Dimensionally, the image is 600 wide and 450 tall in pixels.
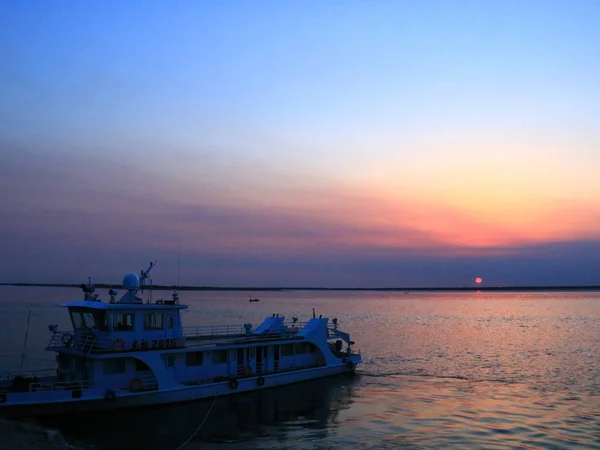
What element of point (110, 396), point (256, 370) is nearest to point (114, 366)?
point (110, 396)

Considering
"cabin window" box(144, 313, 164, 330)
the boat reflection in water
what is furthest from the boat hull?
"cabin window" box(144, 313, 164, 330)

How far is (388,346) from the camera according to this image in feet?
196

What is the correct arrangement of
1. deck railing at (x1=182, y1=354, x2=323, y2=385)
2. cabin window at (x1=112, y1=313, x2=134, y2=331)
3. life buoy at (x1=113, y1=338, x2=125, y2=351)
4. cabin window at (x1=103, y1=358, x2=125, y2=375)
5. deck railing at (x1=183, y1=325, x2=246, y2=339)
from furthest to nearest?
deck railing at (x1=183, y1=325, x2=246, y2=339)
deck railing at (x1=182, y1=354, x2=323, y2=385)
cabin window at (x1=112, y1=313, x2=134, y2=331)
life buoy at (x1=113, y1=338, x2=125, y2=351)
cabin window at (x1=103, y1=358, x2=125, y2=375)

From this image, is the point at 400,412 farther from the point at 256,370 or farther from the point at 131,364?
the point at 131,364

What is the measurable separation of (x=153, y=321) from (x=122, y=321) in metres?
1.85

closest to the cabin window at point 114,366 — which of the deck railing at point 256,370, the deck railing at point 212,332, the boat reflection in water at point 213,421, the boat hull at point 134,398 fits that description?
the boat hull at point 134,398

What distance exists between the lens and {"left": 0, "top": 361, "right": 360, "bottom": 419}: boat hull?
1006 inches

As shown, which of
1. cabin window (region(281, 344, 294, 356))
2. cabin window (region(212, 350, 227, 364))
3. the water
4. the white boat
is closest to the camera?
the water

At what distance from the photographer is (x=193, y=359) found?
32250mm

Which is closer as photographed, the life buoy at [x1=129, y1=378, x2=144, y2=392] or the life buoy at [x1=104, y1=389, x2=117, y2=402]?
the life buoy at [x1=104, y1=389, x2=117, y2=402]

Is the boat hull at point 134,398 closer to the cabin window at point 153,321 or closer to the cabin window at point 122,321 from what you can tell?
the cabin window at point 122,321

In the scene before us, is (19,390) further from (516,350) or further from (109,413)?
(516,350)

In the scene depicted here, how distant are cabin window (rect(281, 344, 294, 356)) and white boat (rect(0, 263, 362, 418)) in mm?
1216

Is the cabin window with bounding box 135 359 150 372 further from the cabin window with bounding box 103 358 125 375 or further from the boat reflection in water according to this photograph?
the boat reflection in water
